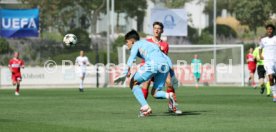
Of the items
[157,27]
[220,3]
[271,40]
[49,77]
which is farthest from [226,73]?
[220,3]

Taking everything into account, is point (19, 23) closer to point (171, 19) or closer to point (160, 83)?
point (171, 19)

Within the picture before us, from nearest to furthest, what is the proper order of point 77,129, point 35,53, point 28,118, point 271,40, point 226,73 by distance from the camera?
point 77,129
point 28,118
point 271,40
point 226,73
point 35,53

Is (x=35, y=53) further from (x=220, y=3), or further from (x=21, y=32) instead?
Answer: (x=220, y=3)

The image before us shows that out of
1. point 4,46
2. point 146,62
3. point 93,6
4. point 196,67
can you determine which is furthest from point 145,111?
point 93,6

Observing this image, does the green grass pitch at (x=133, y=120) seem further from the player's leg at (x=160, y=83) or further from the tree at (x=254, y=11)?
the tree at (x=254, y=11)

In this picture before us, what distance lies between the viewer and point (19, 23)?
167 feet

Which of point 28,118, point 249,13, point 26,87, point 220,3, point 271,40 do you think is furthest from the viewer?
point 220,3

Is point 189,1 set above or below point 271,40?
above

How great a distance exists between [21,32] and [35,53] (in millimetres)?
4567

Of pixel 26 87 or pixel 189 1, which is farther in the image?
pixel 189 1

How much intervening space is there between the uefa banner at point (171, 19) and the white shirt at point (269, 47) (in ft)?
93.5

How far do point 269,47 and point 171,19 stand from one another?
29070mm

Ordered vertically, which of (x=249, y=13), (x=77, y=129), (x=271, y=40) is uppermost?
(x=249, y=13)

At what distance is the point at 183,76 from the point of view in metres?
49.8
